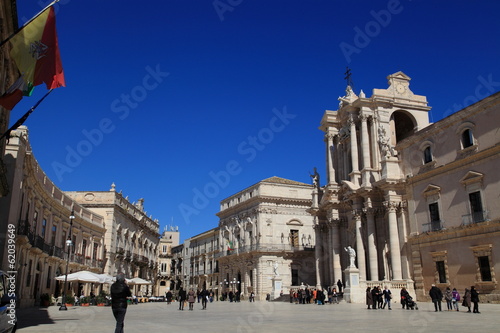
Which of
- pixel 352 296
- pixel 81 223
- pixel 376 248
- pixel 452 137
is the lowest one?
pixel 352 296

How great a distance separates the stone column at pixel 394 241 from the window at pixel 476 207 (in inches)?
237

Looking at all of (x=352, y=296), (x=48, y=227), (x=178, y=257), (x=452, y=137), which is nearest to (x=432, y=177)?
(x=452, y=137)

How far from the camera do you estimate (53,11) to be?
1232 cm

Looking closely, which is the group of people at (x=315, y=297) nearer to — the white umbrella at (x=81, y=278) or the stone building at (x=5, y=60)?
the white umbrella at (x=81, y=278)

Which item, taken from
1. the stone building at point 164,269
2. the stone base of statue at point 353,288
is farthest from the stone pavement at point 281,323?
the stone building at point 164,269

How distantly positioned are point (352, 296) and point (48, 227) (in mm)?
22029

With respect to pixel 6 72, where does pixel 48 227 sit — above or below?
below

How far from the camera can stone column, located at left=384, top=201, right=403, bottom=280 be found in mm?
29984

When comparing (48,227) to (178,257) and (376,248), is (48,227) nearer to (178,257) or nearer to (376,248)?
(376,248)

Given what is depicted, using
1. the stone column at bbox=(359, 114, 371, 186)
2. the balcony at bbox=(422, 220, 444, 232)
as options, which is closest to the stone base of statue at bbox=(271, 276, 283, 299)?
the stone column at bbox=(359, 114, 371, 186)

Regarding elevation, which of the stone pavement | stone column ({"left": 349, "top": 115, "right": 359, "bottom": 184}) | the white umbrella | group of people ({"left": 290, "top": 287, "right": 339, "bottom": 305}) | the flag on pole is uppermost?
stone column ({"left": 349, "top": 115, "right": 359, "bottom": 184})

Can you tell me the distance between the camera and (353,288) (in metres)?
30.2

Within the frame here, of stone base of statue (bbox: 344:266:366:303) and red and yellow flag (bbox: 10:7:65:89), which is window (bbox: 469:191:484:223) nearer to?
stone base of statue (bbox: 344:266:366:303)

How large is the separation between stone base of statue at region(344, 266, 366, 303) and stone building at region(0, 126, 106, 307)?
17.7 m
